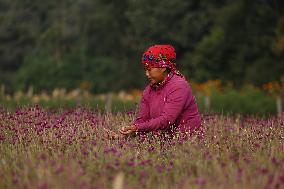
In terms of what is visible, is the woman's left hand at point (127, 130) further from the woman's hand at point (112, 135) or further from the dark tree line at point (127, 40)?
the dark tree line at point (127, 40)

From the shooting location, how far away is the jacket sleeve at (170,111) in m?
6.48

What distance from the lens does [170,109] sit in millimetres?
6574

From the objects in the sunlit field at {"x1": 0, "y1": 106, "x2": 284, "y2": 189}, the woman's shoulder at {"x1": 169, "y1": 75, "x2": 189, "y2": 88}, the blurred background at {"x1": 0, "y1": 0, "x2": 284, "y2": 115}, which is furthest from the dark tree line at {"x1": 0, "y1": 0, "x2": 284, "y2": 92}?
the sunlit field at {"x1": 0, "y1": 106, "x2": 284, "y2": 189}

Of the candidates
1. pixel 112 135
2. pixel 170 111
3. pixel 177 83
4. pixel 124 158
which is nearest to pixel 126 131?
pixel 112 135

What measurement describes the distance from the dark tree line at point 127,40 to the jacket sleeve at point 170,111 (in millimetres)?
18353

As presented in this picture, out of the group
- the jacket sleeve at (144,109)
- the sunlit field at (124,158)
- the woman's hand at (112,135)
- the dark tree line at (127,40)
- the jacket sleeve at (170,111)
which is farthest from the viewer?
the dark tree line at (127,40)

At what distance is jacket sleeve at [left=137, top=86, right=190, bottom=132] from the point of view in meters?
6.48

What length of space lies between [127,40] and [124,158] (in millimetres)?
34216

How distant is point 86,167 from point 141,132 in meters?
1.65

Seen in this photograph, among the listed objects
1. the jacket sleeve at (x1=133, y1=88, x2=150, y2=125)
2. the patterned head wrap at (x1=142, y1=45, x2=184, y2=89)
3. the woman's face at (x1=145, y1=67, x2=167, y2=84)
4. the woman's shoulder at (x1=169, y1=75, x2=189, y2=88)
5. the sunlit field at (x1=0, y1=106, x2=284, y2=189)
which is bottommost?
the sunlit field at (x1=0, y1=106, x2=284, y2=189)

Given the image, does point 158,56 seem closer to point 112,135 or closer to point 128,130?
point 128,130

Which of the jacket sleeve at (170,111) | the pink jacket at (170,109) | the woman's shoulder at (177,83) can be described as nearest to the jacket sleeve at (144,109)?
the pink jacket at (170,109)

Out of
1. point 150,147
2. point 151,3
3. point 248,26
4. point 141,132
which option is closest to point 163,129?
point 141,132

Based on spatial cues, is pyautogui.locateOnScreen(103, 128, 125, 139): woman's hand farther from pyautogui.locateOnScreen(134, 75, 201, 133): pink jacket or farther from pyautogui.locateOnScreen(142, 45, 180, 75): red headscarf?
pyautogui.locateOnScreen(142, 45, 180, 75): red headscarf
